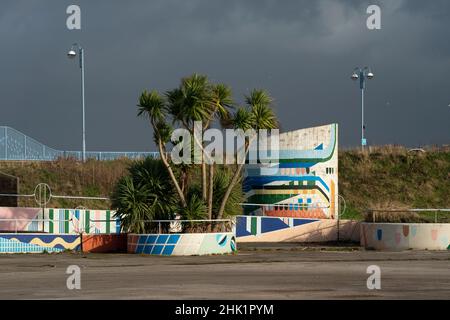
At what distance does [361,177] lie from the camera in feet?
176

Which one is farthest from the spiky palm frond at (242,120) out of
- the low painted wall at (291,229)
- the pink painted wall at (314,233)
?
the pink painted wall at (314,233)

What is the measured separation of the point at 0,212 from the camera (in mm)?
35969

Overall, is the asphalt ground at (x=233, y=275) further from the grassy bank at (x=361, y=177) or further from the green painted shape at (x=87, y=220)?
the grassy bank at (x=361, y=177)

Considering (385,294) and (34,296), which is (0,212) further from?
(385,294)

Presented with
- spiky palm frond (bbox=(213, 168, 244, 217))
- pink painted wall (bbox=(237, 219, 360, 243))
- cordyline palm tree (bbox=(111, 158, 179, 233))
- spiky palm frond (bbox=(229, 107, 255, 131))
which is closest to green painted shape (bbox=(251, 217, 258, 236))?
pink painted wall (bbox=(237, 219, 360, 243))

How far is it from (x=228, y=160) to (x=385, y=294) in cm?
1555

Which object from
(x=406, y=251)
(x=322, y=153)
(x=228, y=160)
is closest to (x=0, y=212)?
(x=228, y=160)

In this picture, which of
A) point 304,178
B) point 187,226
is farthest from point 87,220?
point 187,226

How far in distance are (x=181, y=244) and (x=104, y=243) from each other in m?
3.76

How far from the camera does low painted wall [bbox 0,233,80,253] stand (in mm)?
26906

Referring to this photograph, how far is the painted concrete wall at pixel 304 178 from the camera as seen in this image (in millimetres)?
35906

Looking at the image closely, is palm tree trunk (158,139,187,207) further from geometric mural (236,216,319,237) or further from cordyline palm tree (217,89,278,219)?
geometric mural (236,216,319,237)

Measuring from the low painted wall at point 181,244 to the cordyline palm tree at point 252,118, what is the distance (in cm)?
116

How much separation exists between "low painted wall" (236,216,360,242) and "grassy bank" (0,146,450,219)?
11172 millimetres
